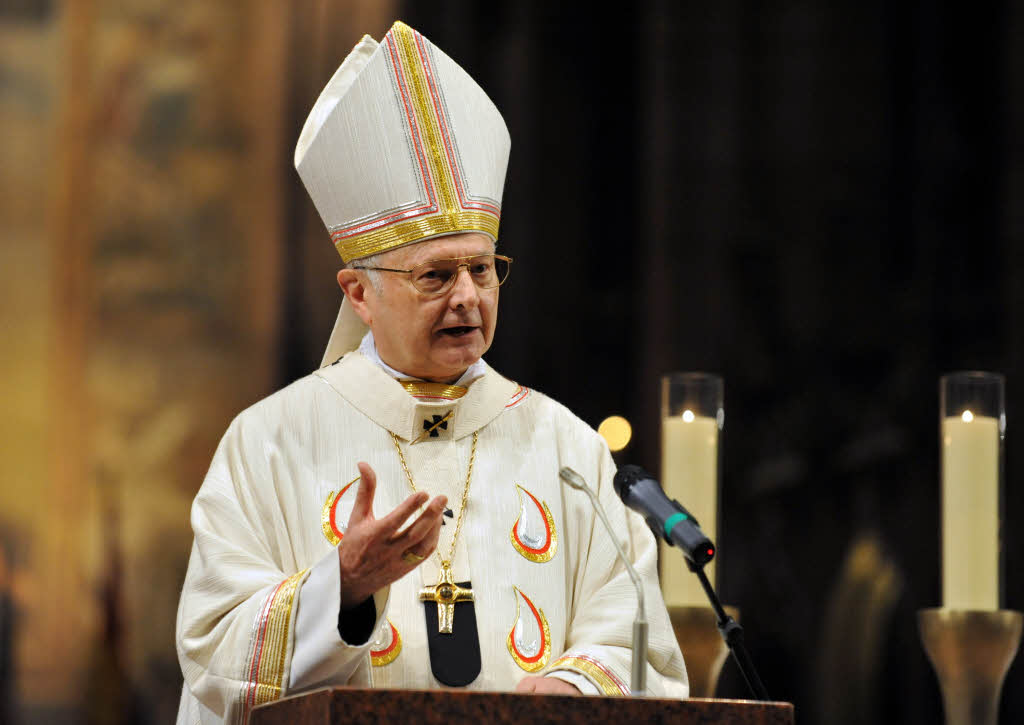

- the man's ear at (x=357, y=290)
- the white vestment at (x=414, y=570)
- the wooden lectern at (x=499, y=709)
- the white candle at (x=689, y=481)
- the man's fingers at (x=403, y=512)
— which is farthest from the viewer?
the white candle at (x=689, y=481)

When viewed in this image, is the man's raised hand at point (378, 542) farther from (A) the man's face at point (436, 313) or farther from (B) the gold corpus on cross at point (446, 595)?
(A) the man's face at point (436, 313)

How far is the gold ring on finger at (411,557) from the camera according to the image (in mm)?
2954

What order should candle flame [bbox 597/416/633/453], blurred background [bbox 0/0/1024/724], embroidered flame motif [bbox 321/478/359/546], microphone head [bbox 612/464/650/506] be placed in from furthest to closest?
1. candle flame [bbox 597/416/633/453]
2. blurred background [bbox 0/0/1024/724]
3. embroidered flame motif [bbox 321/478/359/546]
4. microphone head [bbox 612/464/650/506]

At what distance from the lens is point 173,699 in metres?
5.58

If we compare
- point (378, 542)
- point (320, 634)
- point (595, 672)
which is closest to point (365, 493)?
point (378, 542)

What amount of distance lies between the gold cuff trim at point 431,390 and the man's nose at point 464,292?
0.80 ft

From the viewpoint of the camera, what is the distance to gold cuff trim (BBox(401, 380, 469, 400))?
367cm

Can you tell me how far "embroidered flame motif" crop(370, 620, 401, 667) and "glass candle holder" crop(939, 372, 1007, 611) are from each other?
4.30ft

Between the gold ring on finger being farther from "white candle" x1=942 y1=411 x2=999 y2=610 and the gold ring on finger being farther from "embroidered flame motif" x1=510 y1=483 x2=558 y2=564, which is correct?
"white candle" x1=942 y1=411 x2=999 y2=610

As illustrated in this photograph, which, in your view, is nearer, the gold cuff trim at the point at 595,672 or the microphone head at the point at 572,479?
the microphone head at the point at 572,479

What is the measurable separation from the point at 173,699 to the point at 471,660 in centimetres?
255

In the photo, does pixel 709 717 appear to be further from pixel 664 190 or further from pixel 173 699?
pixel 664 190

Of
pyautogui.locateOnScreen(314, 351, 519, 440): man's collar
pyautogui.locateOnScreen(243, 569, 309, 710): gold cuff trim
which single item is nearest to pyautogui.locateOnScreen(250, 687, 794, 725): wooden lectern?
pyautogui.locateOnScreen(243, 569, 309, 710): gold cuff trim

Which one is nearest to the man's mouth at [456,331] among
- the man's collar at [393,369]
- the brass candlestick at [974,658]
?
the man's collar at [393,369]
